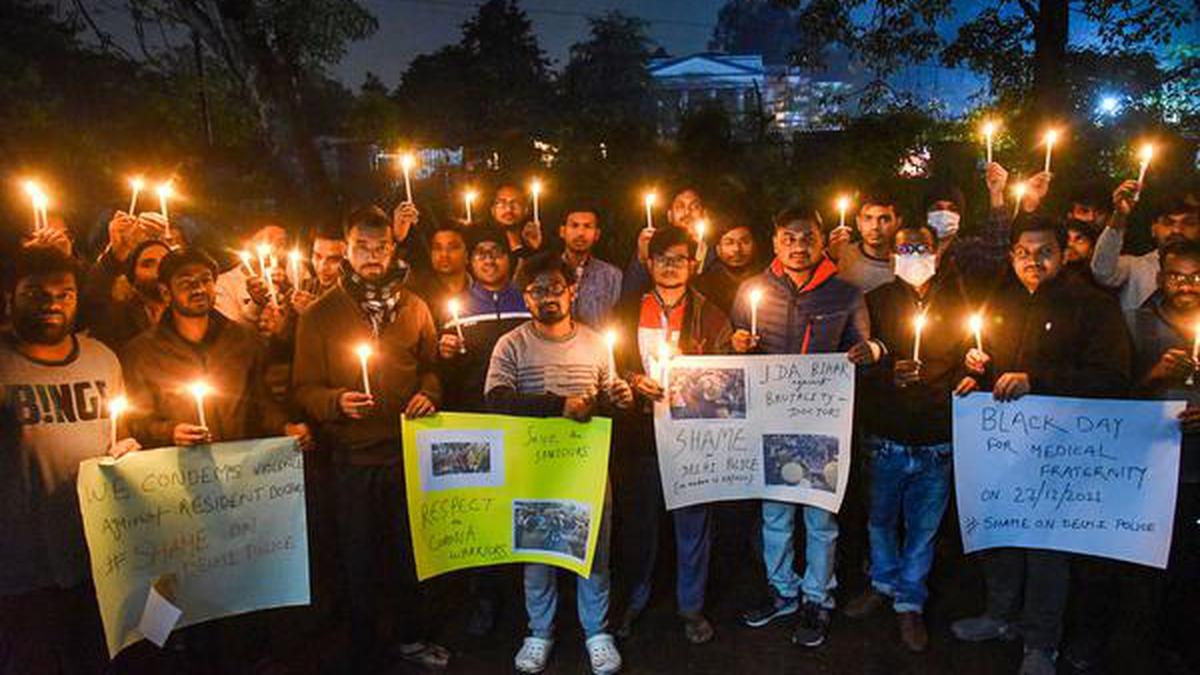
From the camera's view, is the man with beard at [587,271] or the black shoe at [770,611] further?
the man with beard at [587,271]

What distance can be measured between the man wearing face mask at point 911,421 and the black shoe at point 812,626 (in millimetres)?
399

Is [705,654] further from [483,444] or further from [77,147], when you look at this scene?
[77,147]

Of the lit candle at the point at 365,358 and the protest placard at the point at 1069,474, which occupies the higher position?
the lit candle at the point at 365,358

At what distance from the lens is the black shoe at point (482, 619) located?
446cm

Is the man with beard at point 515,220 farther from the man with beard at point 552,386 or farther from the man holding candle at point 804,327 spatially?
the man holding candle at point 804,327

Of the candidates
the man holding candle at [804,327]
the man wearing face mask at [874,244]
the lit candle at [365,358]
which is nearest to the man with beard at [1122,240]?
the man wearing face mask at [874,244]

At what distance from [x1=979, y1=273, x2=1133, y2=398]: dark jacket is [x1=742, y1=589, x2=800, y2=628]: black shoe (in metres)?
1.69

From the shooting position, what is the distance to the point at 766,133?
19375mm

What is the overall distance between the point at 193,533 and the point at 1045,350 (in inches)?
160

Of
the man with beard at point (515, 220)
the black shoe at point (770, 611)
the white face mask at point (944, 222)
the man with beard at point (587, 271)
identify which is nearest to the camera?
the black shoe at point (770, 611)

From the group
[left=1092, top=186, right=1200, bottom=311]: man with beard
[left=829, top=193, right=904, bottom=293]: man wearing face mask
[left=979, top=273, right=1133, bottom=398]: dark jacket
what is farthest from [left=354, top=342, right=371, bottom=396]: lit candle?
[left=1092, top=186, right=1200, bottom=311]: man with beard

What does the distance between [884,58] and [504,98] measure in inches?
1237

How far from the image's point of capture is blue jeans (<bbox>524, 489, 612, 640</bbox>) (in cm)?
409

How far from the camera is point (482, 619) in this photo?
4.50 meters
